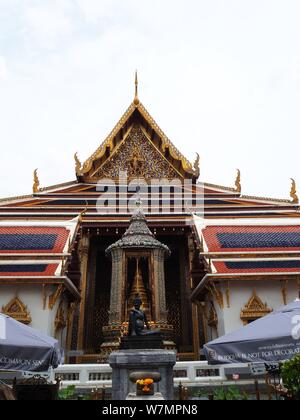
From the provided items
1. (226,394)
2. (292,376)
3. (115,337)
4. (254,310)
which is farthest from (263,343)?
(254,310)

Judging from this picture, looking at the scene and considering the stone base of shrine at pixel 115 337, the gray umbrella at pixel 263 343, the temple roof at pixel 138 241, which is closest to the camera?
the gray umbrella at pixel 263 343

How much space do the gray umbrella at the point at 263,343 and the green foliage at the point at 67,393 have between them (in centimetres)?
237

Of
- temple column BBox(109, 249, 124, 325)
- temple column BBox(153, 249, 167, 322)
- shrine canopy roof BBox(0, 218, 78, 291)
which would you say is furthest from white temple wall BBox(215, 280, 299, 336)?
shrine canopy roof BBox(0, 218, 78, 291)

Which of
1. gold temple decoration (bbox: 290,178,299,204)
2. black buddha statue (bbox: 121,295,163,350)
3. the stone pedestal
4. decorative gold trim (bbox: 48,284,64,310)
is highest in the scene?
gold temple decoration (bbox: 290,178,299,204)

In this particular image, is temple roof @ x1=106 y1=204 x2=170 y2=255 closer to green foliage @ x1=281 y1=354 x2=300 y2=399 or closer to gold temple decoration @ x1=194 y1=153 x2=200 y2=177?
green foliage @ x1=281 y1=354 x2=300 y2=399

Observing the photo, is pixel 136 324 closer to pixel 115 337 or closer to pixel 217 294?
pixel 115 337

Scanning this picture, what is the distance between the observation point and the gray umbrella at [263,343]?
4.99 m

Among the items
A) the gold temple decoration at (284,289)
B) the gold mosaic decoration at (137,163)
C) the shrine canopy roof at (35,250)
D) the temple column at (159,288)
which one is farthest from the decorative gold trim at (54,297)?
the gold mosaic decoration at (137,163)

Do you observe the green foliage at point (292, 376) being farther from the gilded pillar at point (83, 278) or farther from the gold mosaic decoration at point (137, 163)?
the gold mosaic decoration at point (137, 163)

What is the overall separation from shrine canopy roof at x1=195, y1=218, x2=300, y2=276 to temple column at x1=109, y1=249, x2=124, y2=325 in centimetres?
233

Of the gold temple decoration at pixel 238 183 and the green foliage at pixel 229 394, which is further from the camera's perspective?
the gold temple decoration at pixel 238 183

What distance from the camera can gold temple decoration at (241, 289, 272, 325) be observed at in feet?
31.8

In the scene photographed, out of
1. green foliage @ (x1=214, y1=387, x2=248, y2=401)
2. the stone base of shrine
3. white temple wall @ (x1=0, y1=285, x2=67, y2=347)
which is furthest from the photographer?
white temple wall @ (x1=0, y1=285, x2=67, y2=347)
